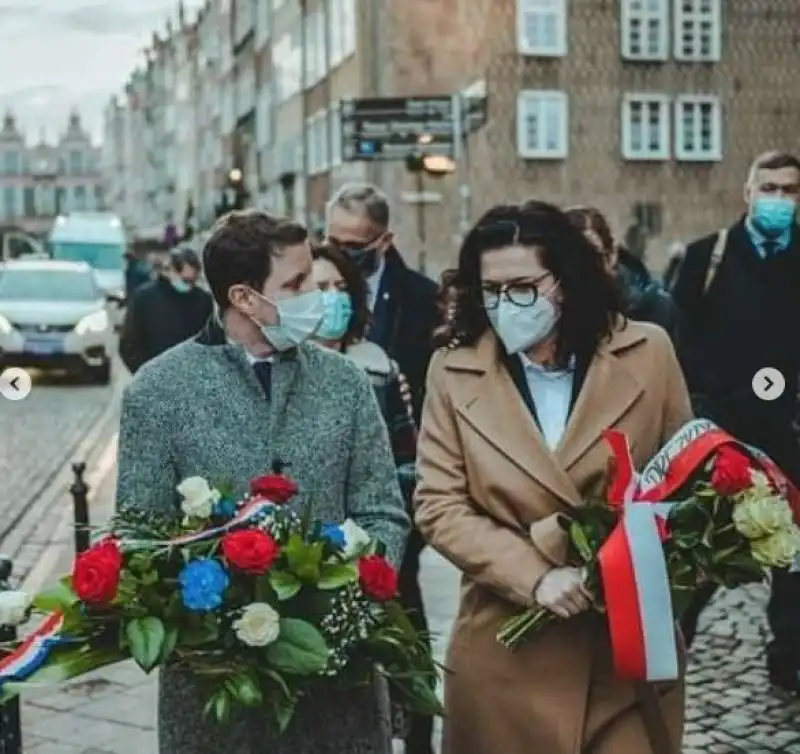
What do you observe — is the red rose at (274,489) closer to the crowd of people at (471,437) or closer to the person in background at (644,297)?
the crowd of people at (471,437)

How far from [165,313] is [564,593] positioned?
7401mm

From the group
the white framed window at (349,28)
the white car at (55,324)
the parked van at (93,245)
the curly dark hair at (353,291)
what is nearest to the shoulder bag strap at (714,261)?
the curly dark hair at (353,291)

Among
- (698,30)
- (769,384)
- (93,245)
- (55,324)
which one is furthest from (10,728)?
(93,245)

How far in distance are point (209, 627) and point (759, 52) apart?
41.0 meters

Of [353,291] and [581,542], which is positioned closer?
[581,542]

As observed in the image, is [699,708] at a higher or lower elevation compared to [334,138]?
lower

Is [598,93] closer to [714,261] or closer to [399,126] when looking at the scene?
[399,126]

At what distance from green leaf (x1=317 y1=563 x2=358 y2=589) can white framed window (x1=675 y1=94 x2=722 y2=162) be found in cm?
3960

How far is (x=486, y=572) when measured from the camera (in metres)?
3.77

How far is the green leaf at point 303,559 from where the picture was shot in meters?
3.28

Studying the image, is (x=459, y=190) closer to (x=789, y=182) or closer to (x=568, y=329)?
(x=789, y=182)

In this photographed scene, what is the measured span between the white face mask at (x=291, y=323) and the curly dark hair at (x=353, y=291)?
1.88 metres

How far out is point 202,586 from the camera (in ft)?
10.5

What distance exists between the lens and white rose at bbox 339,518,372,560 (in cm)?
340
